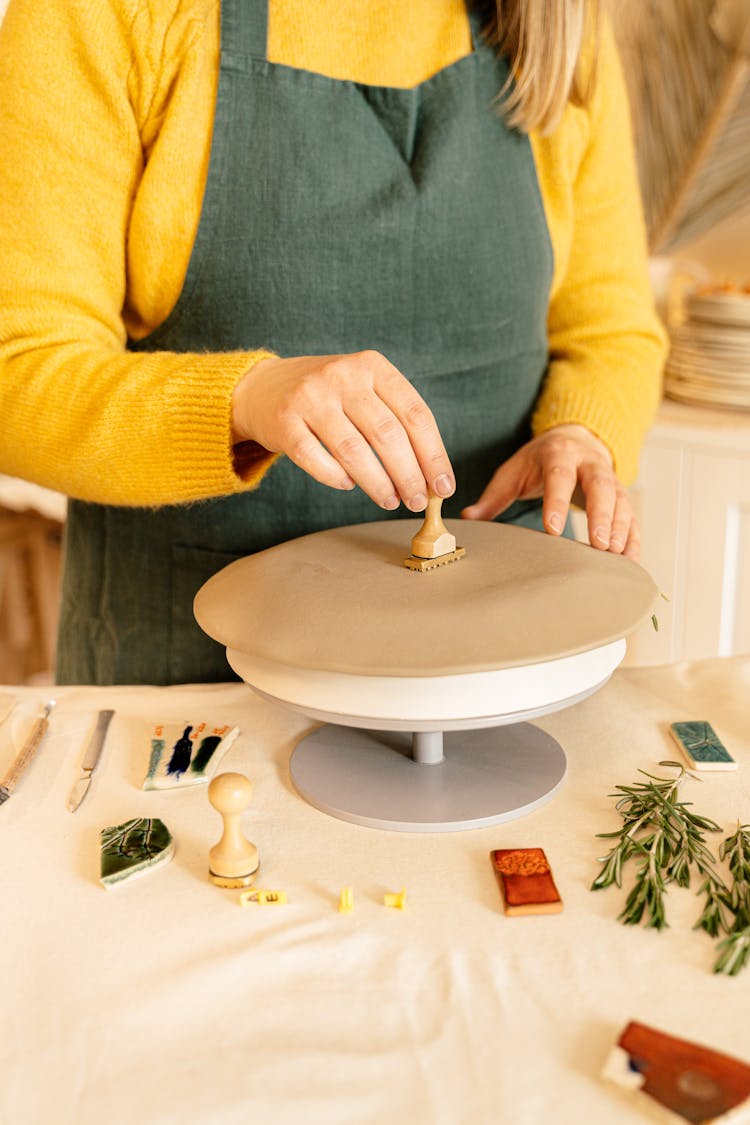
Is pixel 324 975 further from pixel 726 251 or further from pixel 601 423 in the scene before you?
pixel 726 251

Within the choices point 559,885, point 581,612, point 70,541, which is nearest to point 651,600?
point 581,612

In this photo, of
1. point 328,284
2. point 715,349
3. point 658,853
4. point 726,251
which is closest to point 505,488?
point 328,284

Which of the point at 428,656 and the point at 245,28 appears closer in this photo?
the point at 428,656

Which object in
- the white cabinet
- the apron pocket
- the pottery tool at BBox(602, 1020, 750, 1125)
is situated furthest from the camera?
the white cabinet

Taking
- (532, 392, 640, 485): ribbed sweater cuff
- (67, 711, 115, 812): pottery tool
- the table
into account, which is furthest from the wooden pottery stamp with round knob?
(532, 392, 640, 485): ribbed sweater cuff

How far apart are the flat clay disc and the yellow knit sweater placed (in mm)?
146

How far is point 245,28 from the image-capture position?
0.96 m

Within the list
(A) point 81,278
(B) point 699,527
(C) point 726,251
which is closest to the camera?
(A) point 81,278

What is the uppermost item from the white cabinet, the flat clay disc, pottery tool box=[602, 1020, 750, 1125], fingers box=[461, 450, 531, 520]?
the flat clay disc

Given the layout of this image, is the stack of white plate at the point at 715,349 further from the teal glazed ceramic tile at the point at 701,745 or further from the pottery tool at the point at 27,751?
the pottery tool at the point at 27,751

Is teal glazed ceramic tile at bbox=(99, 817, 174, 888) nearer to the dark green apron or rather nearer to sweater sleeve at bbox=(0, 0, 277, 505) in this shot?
sweater sleeve at bbox=(0, 0, 277, 505)

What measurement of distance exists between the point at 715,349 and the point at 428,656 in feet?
5.04

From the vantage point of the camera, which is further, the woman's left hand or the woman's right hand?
the woman's left hand

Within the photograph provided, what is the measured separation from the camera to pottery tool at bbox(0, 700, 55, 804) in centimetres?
72
